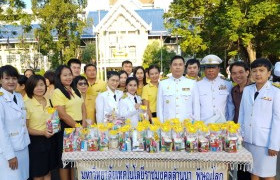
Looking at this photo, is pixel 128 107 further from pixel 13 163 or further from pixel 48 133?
pixel 13 163

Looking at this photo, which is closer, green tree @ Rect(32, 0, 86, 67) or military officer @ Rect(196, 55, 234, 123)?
military officer @ Rect(196, 55, 234, 123)

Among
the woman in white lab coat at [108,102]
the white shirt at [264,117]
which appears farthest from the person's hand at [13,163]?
the white shirt at [264,117]

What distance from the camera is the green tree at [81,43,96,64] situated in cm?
2910

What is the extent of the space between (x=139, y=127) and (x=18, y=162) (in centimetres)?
155

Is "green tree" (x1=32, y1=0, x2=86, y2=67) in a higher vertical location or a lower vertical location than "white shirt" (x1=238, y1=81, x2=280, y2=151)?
higher

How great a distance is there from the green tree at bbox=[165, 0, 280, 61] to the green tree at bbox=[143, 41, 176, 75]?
7059mm

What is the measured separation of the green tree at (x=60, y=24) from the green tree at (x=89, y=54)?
7.39 m

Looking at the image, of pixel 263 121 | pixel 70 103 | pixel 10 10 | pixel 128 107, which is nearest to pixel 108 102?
pixel 128 107

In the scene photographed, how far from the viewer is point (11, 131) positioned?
A: 311 cm

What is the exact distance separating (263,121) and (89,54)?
2728 centimetres

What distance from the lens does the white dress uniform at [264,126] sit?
3.30m

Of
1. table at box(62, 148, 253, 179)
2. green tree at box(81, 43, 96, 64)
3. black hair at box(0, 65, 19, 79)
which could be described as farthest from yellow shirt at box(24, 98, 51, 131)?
green tree at box(81, 43, 96, 64)

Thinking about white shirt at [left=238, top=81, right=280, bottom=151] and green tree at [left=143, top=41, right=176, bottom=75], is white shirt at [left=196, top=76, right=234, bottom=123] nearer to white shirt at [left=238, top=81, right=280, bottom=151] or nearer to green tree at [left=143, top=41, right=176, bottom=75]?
white shirt at [left=238, top=81, right=280, bottom=151]

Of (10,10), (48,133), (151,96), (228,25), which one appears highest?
(228,25)
